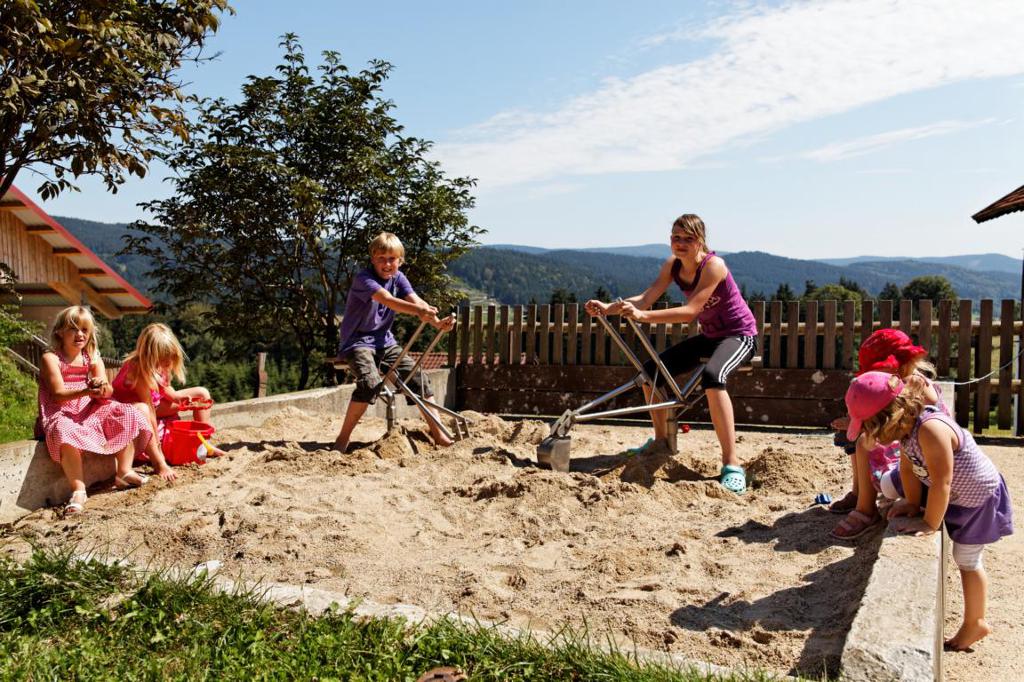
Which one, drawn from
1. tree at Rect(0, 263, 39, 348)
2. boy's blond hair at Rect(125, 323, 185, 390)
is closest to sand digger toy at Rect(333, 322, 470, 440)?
boy's blond hair at Rect(125, 323, 185, 390)

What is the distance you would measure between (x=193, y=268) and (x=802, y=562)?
40.6ft

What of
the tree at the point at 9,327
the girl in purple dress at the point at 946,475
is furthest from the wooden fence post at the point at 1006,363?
the tree at the point at 9,327

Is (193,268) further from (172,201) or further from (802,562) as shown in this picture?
(802,562)

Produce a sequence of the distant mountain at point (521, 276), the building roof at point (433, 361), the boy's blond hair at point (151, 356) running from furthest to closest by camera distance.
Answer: the distant mountain at point (521, 276), the building roof at point (433, 361), the boy's blond hair at point (151, 356)

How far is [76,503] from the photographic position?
427 cm

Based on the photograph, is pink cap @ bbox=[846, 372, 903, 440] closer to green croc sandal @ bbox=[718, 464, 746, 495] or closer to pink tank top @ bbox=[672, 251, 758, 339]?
green croc sandal @ bbox=[718, 464, 746, 495]

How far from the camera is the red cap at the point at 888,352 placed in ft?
11.4

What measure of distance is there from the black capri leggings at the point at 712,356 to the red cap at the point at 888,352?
1433mm

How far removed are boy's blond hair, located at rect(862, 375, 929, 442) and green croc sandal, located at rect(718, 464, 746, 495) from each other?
1665 mm

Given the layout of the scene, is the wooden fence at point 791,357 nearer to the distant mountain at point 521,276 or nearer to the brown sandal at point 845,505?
the brown sandal at point 845,505

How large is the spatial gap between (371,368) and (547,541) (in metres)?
2.56

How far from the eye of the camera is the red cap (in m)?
3.48

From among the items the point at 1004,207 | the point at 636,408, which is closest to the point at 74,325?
the point at 636,408

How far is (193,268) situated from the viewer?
13875mm
